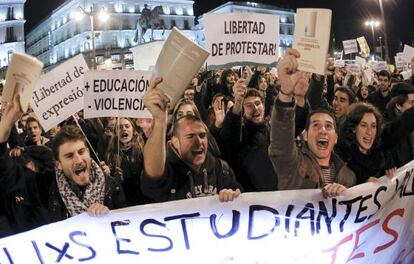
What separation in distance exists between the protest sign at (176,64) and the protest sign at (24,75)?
69 cm

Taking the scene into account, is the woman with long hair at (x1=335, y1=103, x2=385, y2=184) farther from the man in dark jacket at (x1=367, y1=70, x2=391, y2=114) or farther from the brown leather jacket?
the man in dark jacket at (x1=367, y1=70, x2=391, y2=114)

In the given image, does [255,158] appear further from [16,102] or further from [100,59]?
[100,59]

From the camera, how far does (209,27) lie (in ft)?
16.7

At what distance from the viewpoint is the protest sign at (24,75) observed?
3367 millimetres

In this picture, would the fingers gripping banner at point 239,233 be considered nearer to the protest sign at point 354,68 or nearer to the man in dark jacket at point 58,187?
the man in dark jacket at point 58,187

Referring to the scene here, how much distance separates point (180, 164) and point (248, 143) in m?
1.00

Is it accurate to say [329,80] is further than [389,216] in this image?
Yes

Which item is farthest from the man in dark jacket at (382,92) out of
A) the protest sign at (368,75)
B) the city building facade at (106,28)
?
the city building facade at (106,28)

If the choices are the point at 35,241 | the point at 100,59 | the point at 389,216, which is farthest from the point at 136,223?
the point at 100,59

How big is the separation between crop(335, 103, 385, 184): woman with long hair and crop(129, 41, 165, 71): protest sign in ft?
9.47

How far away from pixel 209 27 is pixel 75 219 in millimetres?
2477

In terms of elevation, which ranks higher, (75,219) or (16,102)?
(16,102)

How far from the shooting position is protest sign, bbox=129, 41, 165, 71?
21.3 feet

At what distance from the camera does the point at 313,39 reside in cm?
397
